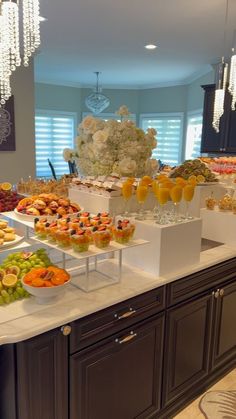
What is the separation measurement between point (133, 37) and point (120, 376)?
4.09m

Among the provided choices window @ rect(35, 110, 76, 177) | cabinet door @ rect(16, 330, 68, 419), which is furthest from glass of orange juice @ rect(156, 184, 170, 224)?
window @ rect(35, 110, 76, 177)

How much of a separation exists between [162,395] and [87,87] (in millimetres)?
7992

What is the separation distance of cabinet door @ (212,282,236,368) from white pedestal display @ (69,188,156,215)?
2.43ft

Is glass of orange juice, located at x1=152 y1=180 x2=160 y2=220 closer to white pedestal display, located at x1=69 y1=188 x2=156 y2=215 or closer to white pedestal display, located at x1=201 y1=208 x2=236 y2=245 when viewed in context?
white pedestal display, located at x1=69 y1=188 x2=156 y2=215

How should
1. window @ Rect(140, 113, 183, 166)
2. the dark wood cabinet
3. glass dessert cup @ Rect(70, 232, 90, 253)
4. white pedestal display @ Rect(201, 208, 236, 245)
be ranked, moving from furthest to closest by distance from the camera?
window @ Rect(140, 113, 183, 166), the dark wood cabinet, white pedestal display @ Rect(201, 208, 236, 245), glass dessert cup @ Rect(70, 232, 90, 253)

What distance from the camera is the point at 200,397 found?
2.29 metres

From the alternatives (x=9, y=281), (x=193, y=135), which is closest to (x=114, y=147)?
(x=9, y=281)

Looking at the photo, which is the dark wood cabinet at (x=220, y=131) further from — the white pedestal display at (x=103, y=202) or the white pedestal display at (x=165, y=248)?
the white pedestal display at (x=165, y=248)

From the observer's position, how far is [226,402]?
7.43 feet

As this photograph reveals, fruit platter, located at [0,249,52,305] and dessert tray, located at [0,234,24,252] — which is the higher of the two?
dessert tray, located at [0,234,24,252]

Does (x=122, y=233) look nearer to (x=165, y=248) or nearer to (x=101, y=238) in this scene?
(x=101, y=238)

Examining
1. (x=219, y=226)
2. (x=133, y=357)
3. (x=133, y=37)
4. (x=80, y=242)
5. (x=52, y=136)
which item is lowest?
(x=133, y=357)

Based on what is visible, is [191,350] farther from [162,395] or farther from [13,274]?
[13,274]

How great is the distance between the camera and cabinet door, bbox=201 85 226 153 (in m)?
5.54
